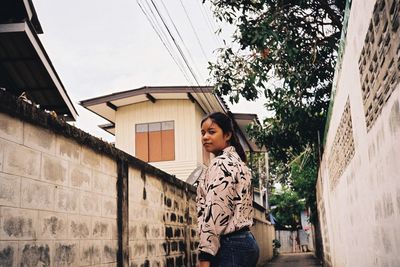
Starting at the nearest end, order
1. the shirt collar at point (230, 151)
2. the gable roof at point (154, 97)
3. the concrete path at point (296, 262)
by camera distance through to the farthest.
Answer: the shirt collar at point (230, 151) → the gable roof at point (154, 97) → the concrete path at point (296, 262)

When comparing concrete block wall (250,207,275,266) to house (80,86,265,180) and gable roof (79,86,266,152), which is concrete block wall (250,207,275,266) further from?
gable roof (79,86,266,152)

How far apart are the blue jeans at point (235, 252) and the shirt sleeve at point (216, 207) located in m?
0.05

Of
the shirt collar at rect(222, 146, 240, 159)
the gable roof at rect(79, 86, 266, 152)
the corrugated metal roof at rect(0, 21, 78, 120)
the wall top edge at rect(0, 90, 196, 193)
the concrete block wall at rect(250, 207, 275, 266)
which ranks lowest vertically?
the concrete block wall at rect(250, 207, 275, 266)

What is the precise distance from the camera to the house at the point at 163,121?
15562mm

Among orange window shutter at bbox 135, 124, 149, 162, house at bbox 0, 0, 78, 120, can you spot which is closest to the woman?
house at bbox 0, 0, 78, 120

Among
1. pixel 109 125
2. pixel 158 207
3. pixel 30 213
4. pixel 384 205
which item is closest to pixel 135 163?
pixel 158 207

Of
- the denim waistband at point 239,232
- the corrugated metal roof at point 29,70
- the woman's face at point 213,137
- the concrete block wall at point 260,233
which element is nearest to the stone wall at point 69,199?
the woman's face at point 213,137

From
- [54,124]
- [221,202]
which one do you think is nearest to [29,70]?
[54,124]

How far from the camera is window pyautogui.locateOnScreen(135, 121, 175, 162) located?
52.0 ft

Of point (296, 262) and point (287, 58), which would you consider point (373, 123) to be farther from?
point (296, 262)

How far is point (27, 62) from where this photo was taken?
704 cm

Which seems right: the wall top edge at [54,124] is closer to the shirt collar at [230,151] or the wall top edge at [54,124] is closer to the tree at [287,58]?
the shirt collar at [230,151]

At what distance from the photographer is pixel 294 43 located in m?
9.58

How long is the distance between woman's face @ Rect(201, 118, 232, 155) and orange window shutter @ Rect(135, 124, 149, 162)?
1359cm
